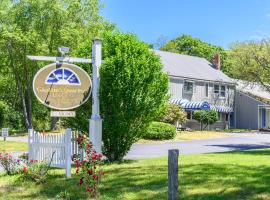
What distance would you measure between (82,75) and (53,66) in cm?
90

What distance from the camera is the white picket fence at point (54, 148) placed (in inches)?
490

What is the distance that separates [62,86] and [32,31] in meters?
28.0

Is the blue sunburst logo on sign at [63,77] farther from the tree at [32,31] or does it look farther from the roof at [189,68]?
the roof at [189,68]

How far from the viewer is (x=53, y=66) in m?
13.8

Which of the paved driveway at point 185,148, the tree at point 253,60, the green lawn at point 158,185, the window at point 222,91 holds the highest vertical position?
the tree at point 253,60

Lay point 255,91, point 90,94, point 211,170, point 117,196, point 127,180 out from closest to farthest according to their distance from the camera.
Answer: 1. point 117,196
2. point 127,180
3. point 211,170
4. point 90,94
5. point 255,91

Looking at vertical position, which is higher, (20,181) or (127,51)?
(127,51)

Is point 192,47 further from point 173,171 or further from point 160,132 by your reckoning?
point 173,171

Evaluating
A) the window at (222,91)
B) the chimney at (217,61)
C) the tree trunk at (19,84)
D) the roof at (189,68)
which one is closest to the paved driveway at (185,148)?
the tree trunk at (19,84)

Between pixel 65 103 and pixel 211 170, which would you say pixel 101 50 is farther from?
pixel 211 170

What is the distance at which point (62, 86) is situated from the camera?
542 inches

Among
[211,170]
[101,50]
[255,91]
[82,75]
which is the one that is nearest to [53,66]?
[82,75]

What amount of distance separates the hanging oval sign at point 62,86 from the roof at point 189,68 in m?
33.7

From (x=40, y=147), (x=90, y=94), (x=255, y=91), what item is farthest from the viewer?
(x=255, y=91)
